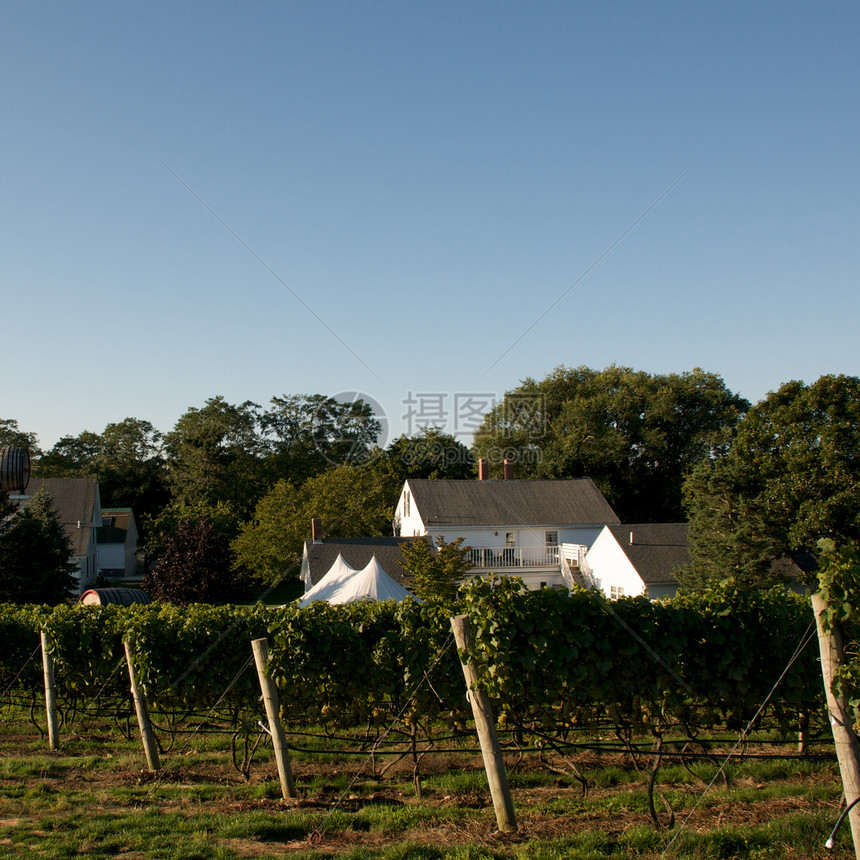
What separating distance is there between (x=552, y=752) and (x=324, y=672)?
10.0 feet

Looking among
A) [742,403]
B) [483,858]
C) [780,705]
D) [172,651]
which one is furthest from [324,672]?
[742,403]

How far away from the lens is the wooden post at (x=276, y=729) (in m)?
7.27

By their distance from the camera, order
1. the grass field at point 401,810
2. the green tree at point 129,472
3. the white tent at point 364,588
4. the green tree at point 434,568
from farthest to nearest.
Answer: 1. the green tree at point 129,472
2. the green tree at point 434,568
3. the white tent at point 364,588
4. the grass field at point 401,810

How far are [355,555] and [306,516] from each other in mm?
8697

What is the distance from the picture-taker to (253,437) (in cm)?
6850

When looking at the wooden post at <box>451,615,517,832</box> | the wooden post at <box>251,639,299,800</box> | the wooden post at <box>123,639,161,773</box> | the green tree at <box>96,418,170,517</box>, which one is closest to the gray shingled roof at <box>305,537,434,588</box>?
the wooden post at <box>123,639,161,773</box>

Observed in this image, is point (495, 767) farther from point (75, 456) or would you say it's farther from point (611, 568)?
point (75, 456)

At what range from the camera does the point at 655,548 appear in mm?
31062

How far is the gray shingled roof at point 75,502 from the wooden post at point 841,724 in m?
48.5

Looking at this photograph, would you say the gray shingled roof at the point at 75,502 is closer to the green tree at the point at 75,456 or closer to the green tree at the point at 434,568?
the green tree at the point at 75,456

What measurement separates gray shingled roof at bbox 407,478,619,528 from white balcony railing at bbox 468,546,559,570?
1.62m

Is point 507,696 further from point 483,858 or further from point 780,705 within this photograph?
point 780,705

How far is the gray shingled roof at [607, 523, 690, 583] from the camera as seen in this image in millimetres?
29391

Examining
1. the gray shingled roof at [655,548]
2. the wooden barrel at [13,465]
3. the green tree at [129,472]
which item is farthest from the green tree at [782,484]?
the green tree at [129,472]
